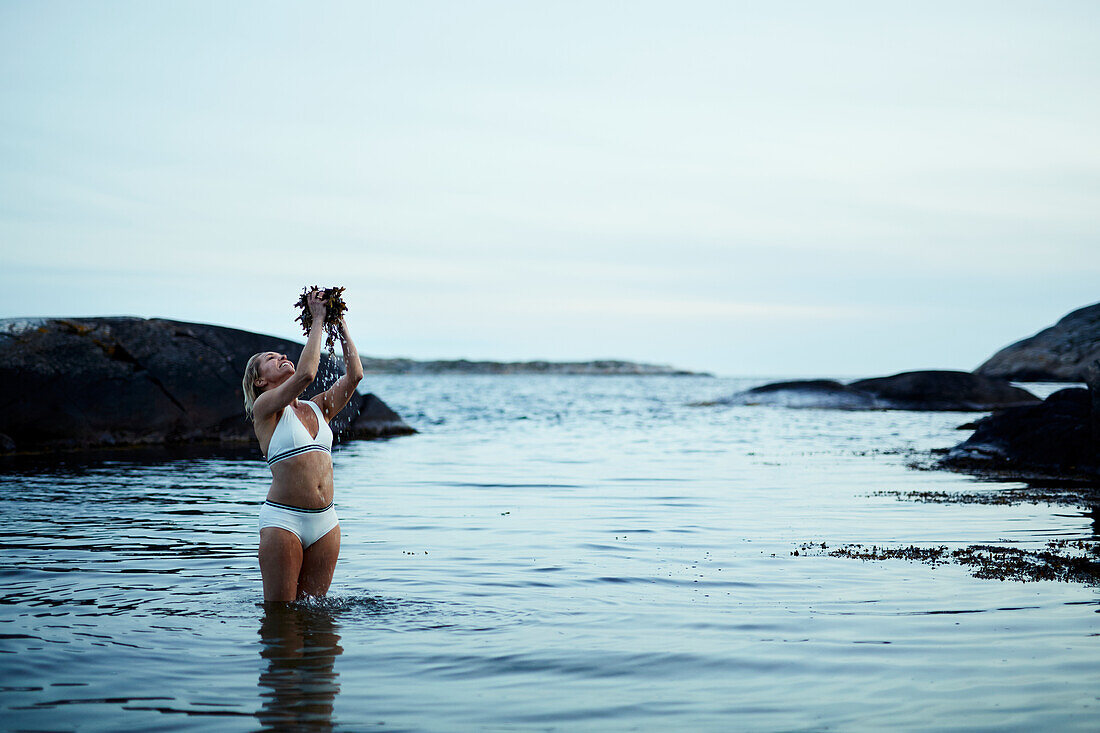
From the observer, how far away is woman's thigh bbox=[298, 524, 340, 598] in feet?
23.6

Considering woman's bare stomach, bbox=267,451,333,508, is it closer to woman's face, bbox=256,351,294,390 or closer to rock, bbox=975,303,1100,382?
woman's face, bbox=256,351,294,390

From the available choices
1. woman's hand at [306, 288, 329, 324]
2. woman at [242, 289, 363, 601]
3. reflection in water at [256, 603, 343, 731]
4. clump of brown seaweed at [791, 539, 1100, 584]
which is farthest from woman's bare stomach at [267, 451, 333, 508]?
clump of brown seaweed at [791, 539, 1100, 584]

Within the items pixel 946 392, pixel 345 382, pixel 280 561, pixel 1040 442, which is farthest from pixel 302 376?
pixel 946 392

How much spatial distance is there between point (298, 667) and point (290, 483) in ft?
4.77

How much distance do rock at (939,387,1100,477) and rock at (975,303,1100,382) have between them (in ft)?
181

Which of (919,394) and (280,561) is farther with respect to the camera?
(919,394)

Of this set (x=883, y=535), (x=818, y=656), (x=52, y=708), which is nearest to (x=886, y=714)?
(x=818, y=656)

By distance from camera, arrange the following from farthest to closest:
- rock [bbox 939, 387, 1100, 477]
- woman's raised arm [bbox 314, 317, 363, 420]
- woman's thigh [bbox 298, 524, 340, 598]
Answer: rock [bbox 939, 387, 1100, 477] → woman's raised arm [bbox 314, 317, 363, 420] → woman's thigh [bbox 298, 524, 340, 598]

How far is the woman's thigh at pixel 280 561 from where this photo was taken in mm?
6965

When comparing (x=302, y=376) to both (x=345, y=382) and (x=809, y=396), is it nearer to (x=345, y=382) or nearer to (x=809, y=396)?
(x=345, y=382)

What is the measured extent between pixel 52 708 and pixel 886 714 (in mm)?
4461

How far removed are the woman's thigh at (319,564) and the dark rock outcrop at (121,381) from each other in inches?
534

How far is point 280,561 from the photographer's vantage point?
6.99 m

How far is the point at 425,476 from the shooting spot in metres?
17.7
